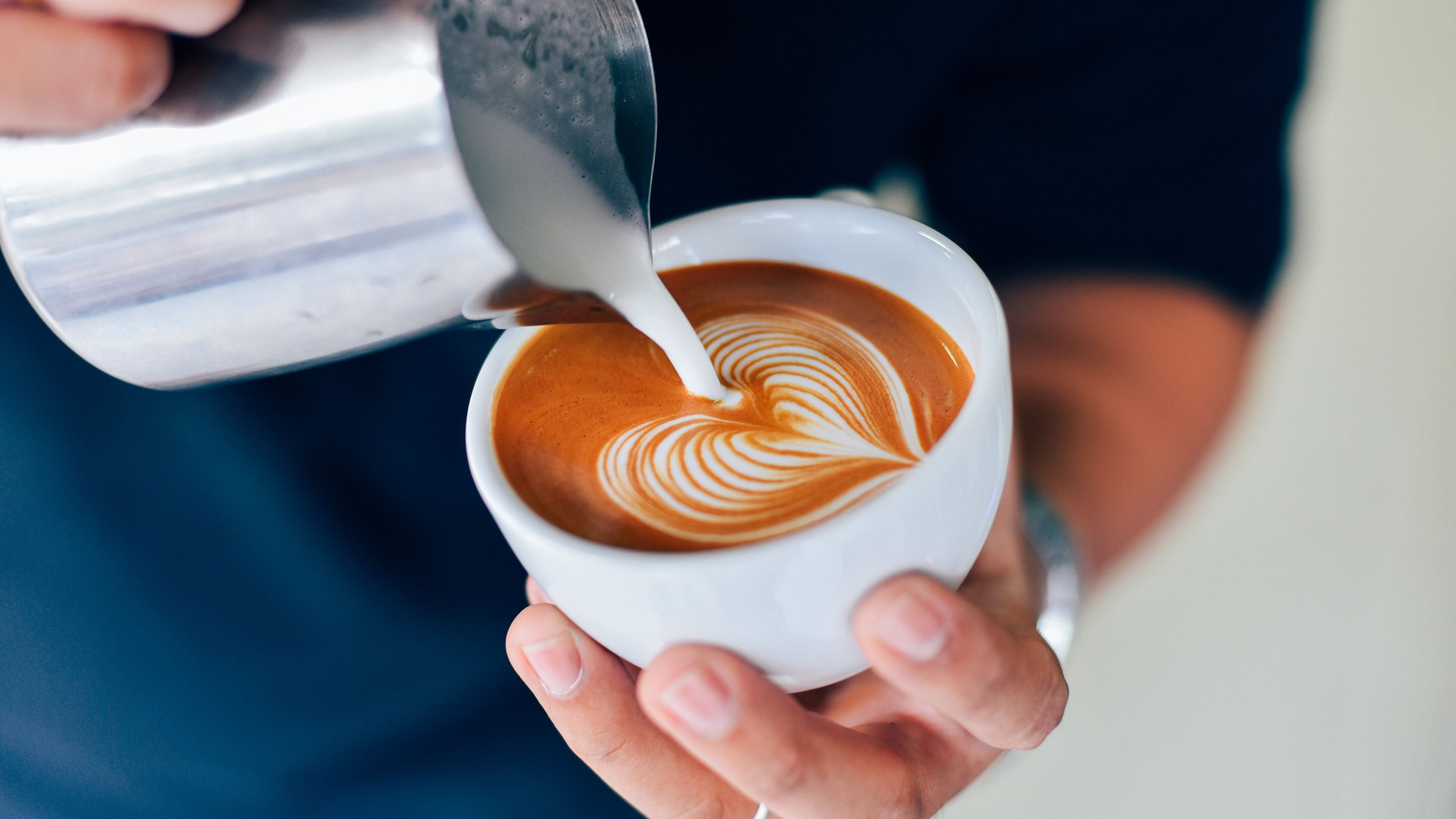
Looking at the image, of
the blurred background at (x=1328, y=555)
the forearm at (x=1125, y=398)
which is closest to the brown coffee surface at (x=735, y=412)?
the forearm at (x=1125, y=398)

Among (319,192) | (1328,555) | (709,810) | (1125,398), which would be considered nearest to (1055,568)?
(1125,398)

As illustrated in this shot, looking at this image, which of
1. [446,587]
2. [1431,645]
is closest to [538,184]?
[446,587]

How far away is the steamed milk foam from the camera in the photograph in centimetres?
45

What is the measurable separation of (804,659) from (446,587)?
0.53m

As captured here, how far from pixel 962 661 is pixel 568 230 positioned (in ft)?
1.09

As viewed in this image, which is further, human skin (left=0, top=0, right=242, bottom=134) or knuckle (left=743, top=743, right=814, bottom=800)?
knuckle (left=743, top=743, right=814, bottom=800)

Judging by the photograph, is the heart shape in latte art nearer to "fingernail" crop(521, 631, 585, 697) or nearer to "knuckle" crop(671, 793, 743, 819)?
"fingernail" crop(521, 631, 585, 697)

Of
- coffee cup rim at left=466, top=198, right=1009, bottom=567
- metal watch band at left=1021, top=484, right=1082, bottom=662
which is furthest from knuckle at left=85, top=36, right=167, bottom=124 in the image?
metal watch band at left=1021, top=484, right=1082, bottom=662

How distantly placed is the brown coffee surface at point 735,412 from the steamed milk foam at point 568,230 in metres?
0.04

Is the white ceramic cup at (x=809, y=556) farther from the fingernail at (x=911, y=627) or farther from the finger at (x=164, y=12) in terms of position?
the finger at (x=164, y=12)

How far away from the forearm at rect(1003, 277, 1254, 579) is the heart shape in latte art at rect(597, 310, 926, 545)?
1.32 ft

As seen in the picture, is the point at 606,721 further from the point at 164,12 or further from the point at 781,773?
the point at 164,12

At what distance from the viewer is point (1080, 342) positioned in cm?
100

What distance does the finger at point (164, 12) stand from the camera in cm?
37
